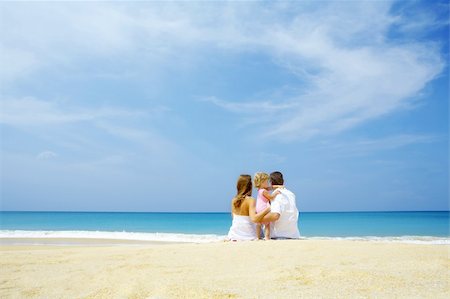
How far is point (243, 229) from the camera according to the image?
808 cm

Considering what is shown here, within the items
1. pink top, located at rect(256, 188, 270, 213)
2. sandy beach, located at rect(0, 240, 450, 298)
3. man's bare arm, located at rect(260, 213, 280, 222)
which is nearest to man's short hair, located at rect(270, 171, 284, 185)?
pink top, located at rect(256, 188, 270, 213)

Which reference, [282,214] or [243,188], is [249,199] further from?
[282,214]

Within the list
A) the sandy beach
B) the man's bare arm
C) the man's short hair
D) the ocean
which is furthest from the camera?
the ocean

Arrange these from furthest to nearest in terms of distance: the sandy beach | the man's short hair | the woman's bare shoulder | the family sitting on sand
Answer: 1. the man's short hair
2. the woman's bare shoulder
3. the family sitting on sand
4. the sandy beach

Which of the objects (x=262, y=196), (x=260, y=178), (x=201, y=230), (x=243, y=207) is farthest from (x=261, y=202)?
(x=201, y=230)

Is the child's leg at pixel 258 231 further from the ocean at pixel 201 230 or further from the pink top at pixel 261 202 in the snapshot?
the ocean at pixel 201 230

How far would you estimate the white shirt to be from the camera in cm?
762

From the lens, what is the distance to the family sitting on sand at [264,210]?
7.66m

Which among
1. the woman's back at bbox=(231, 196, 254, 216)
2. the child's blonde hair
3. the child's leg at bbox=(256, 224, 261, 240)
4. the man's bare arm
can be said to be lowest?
the child's leg at bbox=(256, 224, 261, 240)

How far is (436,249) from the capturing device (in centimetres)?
635

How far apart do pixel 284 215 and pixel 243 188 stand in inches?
42.0

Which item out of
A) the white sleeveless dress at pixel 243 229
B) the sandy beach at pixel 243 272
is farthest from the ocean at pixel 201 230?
the sandy beach at pixel 243 272

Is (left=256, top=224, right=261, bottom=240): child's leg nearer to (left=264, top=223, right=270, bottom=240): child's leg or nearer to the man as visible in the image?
(left=264, top=223, right=270, bottom=240): child's leg

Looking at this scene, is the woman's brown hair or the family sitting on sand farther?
the woman's brown hair
